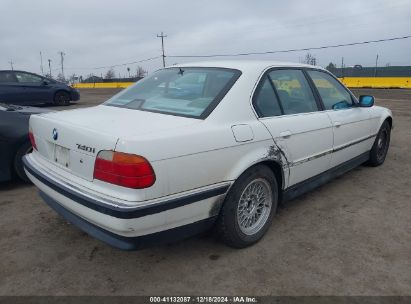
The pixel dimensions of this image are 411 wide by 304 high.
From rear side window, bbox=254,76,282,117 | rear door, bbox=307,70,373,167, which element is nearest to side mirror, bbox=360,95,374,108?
rear door, bbox=307,70,373,167

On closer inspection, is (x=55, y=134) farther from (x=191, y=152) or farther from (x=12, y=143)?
(x=12, y=143)

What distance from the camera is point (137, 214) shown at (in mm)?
2238

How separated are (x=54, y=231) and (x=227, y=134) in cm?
192

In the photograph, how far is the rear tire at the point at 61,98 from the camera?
14045 millimetres

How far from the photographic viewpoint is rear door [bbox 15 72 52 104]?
1264 cm

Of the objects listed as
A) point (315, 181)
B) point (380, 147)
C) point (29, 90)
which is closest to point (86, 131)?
point (315, 181)

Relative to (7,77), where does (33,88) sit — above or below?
below

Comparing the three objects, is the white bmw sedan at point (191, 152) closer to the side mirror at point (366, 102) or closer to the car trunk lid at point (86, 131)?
the car trunk lid at point (86, 131)

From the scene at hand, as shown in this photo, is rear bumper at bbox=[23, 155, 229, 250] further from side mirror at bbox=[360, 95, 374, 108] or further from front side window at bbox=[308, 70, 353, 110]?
side mirror at bbox=[360, 95, 374, 108]

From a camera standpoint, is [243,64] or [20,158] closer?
[243,64]

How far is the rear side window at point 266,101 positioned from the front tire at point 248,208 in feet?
1.56

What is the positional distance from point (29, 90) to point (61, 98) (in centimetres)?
148

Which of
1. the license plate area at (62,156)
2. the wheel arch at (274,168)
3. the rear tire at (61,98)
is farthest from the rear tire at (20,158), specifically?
the rear tire at (61,98)

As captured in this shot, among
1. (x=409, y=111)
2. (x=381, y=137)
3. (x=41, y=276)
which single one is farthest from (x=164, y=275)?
(x=409, y=111)
